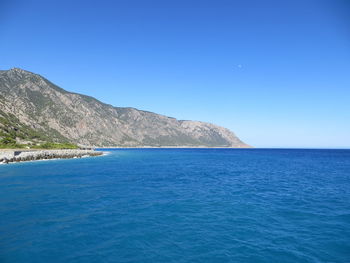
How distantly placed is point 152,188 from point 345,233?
22.7m

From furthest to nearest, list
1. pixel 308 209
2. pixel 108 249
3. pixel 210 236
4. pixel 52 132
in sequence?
pixel 52 132
pixel 308 209
pixel 210 236
pixel 108 249

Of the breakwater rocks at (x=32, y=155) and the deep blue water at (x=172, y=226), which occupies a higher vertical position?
the deep blue water at (x=172, y=226)

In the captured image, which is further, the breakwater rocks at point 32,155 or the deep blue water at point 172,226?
the breakwater rocks at point 32,155

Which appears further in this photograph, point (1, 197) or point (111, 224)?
point (1, 197)

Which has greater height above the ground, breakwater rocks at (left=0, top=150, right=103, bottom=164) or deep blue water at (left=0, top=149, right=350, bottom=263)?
deep blue water at (left=0, top=149, right=350, bottom=263)

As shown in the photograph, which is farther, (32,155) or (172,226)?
(32,155)

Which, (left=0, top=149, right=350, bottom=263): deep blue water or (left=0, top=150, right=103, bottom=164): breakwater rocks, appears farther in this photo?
(left=0, top=150, right=103, bottom=164): breakwater rocks

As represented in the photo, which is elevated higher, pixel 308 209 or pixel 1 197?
pixel 308 209

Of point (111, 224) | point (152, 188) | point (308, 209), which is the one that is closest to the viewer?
point (111, 224)

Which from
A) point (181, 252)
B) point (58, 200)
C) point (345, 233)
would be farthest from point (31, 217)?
point (345, 233)

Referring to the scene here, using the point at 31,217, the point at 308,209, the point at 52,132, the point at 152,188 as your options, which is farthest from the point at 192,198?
the point at 52,132

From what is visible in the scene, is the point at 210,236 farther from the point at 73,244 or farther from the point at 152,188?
the point at 152,188

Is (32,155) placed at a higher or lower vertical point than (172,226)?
lower

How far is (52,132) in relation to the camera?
190 metres
